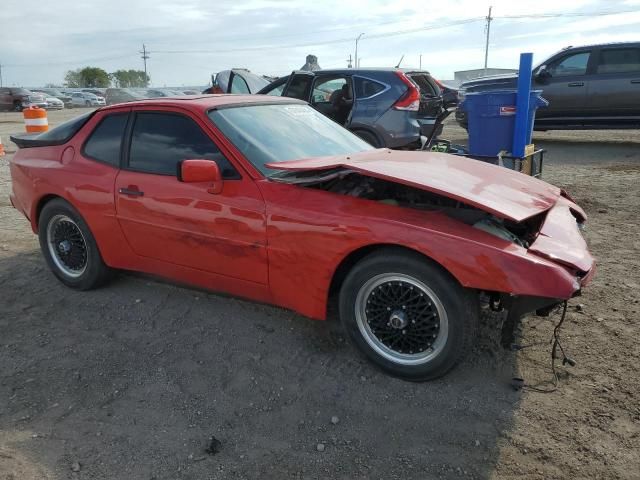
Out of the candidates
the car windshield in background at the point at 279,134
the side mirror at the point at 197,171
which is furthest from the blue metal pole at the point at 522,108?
the side mirror at the point at 197,171

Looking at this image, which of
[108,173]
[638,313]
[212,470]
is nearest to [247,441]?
[212,470]

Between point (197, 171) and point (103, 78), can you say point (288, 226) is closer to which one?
point (197, 171)

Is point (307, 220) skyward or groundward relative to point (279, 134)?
groundward

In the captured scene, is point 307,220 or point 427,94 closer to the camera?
point 307,220

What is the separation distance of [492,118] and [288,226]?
3.90 meters

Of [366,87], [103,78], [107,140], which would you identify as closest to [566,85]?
[366,87]

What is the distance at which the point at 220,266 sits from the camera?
131 inches

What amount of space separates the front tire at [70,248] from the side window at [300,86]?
530 cm

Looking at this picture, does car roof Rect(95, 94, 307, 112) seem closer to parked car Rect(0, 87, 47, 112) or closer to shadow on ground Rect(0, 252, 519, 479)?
shadow on ground Rect(0, 252, 519, 479)

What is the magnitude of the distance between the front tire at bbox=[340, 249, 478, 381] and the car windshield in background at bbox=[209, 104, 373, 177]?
940 mm

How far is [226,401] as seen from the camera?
279cm

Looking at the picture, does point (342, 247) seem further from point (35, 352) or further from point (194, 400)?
point (35, 352)

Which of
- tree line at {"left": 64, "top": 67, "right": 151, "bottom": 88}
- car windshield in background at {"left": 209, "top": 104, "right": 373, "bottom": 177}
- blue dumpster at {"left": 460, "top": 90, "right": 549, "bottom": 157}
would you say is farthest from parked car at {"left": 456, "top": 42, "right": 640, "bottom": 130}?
tree line at {"left": 64, "top": 67, "right": 151, "bottom": 88}

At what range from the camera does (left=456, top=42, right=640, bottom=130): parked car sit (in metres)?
10.3
